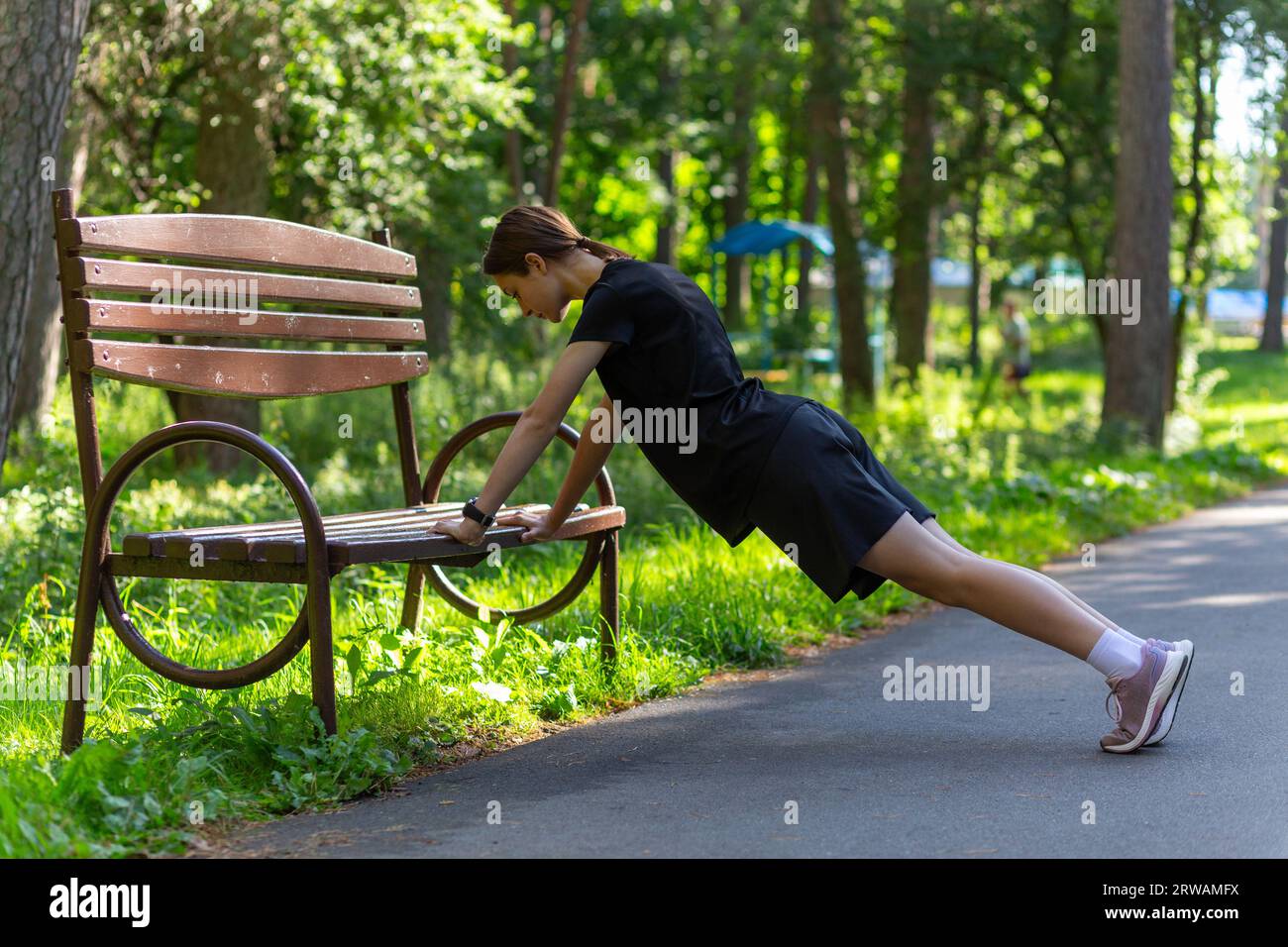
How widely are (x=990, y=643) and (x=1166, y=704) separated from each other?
195cm

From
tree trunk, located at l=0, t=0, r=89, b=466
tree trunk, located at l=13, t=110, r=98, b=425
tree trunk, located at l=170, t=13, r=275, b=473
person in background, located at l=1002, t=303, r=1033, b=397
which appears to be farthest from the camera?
person in background, located at l=1002, t=303, r=1033, b=397

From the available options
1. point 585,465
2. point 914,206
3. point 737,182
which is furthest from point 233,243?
point 737,182

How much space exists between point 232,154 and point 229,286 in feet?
27.6

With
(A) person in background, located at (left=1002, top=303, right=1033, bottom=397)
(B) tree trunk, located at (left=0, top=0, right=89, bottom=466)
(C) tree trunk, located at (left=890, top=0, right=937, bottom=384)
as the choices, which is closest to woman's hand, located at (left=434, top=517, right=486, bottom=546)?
(B) tree trunk, located at (left=0, top=0, right=89, bottom=466)

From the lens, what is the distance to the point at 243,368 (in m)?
4.96

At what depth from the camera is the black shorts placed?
14.2 feet

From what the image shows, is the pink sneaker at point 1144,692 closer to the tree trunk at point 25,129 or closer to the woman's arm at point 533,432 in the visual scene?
the woman's arm at point 533,432

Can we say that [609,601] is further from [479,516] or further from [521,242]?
[521,242]

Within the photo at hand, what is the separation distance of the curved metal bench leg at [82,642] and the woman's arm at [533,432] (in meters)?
0.97

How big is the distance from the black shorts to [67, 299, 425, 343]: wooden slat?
1751 mm

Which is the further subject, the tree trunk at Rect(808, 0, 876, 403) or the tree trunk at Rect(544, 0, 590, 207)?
the tree trunk at Rect(544, 0, 590, 207)

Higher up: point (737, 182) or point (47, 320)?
point (737, 182)

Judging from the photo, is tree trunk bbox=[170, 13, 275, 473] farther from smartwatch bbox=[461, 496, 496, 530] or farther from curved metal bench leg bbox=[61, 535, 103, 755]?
smartwatch bbox=[461, 496, 496, 530]
